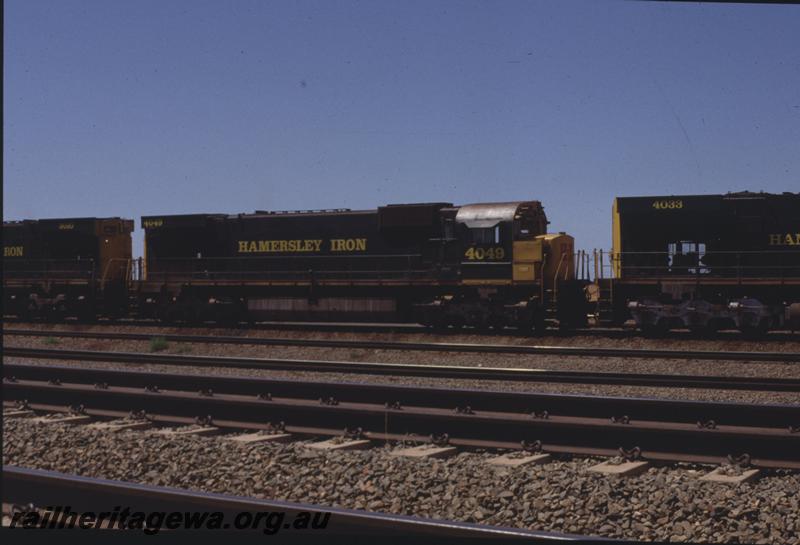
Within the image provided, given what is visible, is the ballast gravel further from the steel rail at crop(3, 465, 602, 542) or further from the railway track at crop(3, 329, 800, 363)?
the railway track at crop(3, 329, 800, 363)

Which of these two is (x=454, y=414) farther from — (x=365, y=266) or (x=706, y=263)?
(x=365, y=266)

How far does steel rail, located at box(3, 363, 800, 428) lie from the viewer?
755cm

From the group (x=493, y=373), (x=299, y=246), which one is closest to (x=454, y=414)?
(x=493, y=373)

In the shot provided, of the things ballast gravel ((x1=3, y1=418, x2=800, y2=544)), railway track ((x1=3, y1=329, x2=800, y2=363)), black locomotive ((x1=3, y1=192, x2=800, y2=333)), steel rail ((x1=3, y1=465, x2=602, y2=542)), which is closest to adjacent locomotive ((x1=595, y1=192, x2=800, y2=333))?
black locomotive ((x1=3, y1=192, x2=800, y2=333))

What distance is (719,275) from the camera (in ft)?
70.0

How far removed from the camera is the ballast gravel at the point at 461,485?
A: 554 cm

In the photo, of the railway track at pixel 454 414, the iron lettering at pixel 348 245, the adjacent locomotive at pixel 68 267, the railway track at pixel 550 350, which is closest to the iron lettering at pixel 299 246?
the iron lettering at pixel 348 245

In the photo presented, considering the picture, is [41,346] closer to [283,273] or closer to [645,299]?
[283,273]

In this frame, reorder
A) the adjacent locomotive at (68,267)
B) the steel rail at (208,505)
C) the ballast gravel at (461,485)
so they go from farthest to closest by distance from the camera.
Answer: the adjacent locomotive at (68,267)
the ballast gravel at (461,485)
the steel rail at (208,505)

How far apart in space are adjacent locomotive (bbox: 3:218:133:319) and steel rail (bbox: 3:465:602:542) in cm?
2450

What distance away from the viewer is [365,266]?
25.3 m

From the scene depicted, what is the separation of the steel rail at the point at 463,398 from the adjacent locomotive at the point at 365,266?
12943 millimetres

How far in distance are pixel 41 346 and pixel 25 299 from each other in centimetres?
1076

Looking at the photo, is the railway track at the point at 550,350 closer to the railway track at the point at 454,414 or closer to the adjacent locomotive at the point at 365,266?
the adjacent locomotive at the point at 365,266
